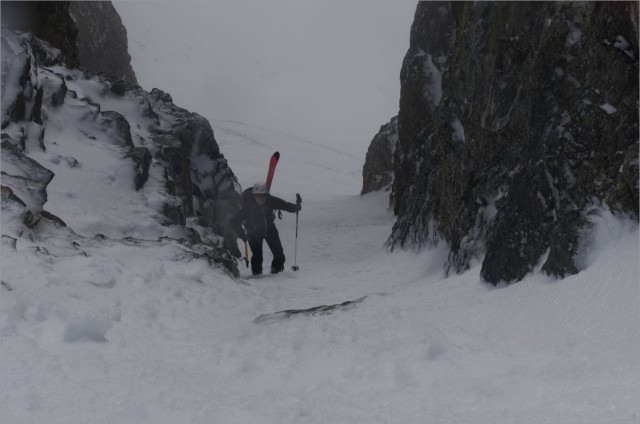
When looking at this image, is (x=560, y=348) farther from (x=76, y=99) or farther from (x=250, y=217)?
(x=76, y=99)

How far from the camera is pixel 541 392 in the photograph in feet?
10.6

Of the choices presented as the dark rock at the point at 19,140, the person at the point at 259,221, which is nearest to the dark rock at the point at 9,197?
the dark rock at the point at 19,140

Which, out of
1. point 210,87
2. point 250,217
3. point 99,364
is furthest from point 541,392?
point 210,87

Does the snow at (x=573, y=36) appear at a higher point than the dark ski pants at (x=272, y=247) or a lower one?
higher

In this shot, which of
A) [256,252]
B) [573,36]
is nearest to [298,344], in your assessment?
[573,36]

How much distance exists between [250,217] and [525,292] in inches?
303

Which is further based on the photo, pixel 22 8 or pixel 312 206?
pixel 312 206

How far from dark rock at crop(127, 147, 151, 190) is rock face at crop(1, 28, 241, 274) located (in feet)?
0.07

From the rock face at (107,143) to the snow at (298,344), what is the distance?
4.52 ft

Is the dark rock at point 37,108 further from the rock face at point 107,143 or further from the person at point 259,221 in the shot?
the person at point 259,221

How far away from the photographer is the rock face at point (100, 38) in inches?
1298

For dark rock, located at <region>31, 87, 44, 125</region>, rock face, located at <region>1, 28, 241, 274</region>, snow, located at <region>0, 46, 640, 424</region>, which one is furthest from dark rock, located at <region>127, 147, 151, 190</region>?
snow, located at <region>0, 46, 640, 424</region>

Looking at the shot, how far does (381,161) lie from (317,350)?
2497 cm

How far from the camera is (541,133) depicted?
6.77 meters
